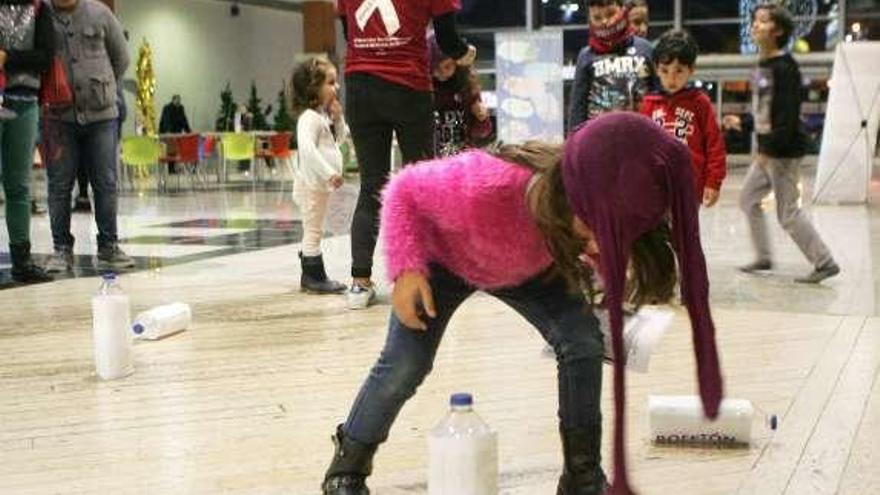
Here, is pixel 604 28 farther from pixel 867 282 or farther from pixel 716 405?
pixel 716 405

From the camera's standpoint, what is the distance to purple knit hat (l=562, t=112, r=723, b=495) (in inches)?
65.4

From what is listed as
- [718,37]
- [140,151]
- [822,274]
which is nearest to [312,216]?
[822,274]

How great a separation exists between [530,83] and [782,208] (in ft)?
22.0

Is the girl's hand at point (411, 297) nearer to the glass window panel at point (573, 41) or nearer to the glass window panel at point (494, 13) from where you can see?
the glass window panel at point (573, 41)

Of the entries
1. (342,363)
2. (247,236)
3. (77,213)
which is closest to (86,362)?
(342,363)

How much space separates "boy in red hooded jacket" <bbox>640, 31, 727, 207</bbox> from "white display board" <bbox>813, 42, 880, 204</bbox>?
6551 millimetres

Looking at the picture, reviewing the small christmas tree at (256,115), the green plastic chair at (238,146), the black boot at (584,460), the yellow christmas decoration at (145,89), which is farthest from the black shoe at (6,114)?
the small christmas tree at (256,115)

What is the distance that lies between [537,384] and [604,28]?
1.98 m

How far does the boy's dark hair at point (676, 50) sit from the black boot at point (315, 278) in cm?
180

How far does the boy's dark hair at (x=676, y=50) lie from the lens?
15.6 ft

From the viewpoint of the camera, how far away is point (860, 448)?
9.14 feet

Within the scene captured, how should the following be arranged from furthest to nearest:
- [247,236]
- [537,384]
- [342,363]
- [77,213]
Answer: [77,213] < [247,236] < [342,363] < [537,384]

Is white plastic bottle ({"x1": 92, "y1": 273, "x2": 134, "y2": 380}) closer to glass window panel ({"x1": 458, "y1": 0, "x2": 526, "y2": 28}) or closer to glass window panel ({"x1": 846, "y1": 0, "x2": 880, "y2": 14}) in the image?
glass window panel ({"x1": 846, "y1": 0, "x2": 880, "y2": 14})

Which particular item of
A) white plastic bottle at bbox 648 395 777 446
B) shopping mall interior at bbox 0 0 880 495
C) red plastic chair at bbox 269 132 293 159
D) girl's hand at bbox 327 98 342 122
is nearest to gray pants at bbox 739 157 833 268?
shopping mall interior at bbox 0 0 880 495
